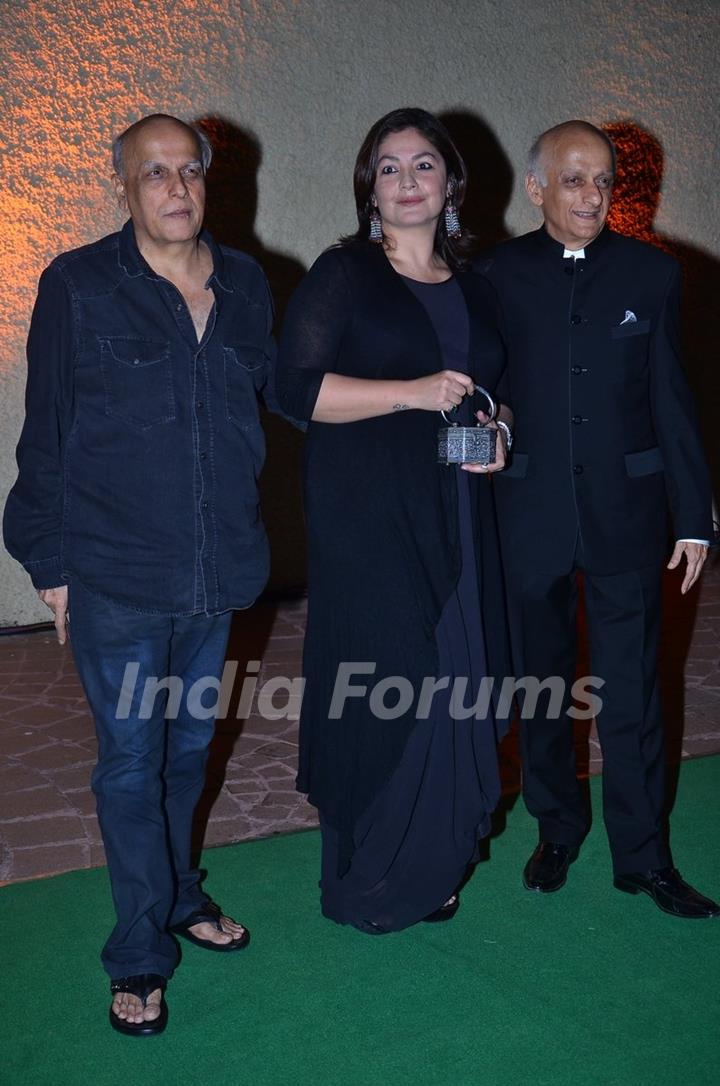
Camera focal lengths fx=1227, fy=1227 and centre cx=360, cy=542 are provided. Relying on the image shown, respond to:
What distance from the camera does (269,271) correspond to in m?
6.67

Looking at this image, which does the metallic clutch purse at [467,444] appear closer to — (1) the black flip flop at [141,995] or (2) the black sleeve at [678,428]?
(2) the black sleeve at [678,428]

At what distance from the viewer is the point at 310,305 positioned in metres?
2.90

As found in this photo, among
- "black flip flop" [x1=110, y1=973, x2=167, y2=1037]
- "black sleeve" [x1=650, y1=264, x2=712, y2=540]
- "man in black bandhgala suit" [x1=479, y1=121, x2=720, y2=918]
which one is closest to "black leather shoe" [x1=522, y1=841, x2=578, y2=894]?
"man in black bandhgala suit" [x1=479, y1=121, x2=720, y2=918]

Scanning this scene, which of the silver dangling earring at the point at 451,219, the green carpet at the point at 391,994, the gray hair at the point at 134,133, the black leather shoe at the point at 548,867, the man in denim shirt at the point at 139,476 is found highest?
the gray hair at the point at 134,133

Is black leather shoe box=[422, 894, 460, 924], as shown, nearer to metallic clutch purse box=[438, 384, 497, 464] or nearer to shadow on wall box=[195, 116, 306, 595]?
metallic clutch purse box=[438, 384, 497, 464]

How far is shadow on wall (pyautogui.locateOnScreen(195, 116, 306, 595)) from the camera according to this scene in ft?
21.0

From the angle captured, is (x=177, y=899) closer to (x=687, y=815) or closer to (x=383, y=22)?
(x=687, y=815)

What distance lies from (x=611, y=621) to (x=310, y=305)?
1195 mm

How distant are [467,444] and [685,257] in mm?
5586

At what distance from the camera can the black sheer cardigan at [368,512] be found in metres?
2.92

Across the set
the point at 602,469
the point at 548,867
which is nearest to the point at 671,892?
the point at 548,867

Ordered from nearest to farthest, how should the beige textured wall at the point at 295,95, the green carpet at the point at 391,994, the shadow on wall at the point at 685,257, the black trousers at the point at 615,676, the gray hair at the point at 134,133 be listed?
1. the green carpet at the point at 391,994
2. the gray hair at the point at 134,133
3. the black trousers at the point at 615,676
4. the beige textured wall at the point at 295,95
5. the shadow on wall at the point at 685,257

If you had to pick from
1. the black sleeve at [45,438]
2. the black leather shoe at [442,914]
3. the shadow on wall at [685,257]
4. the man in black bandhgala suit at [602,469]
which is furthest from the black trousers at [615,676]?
the shadow on wall at [685,257]

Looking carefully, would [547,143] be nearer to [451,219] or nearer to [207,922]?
[451,219]
